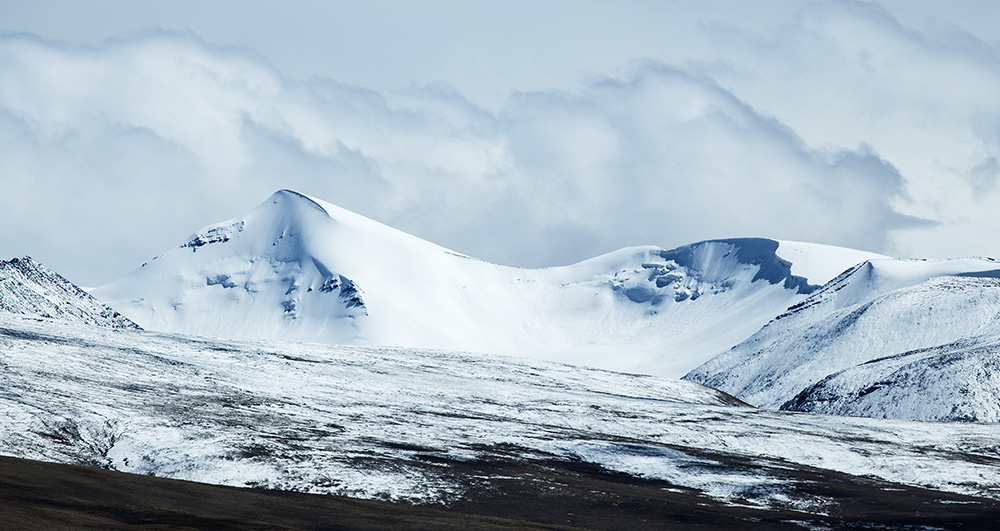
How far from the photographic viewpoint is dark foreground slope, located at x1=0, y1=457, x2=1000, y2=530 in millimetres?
30938

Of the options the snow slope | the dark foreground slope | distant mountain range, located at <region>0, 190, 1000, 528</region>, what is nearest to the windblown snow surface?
distant mountain range, located at <region>0, 190, 1000, 528</region>

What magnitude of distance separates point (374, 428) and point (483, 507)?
26.7 metres

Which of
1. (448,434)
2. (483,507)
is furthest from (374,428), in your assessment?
(483,507)

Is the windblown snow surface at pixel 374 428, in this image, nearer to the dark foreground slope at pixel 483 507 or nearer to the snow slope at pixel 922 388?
the dark foreground slope at pixel 483 507

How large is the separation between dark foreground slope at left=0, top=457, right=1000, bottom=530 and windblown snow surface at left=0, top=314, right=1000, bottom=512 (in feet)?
7.98

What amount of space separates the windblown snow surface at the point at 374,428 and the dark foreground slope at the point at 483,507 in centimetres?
243

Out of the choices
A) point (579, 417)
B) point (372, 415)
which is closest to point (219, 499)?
point (372, 415)

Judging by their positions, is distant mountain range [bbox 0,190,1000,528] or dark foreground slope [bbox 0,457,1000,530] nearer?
dark foreground slope [bbox 0,457,1000,530]

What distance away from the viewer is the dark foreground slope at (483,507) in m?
30.9

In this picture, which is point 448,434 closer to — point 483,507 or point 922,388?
point 483,507

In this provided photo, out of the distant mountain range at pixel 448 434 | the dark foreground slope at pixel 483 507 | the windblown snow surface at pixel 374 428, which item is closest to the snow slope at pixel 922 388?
the distant mountain range at pixel 448 434

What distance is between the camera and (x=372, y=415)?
255ft

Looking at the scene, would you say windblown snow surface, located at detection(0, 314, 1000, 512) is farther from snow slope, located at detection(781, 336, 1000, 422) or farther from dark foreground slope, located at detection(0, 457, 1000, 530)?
snow slope, located at detection(781, 336, 1000, 422)

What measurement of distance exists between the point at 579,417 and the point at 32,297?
141m
